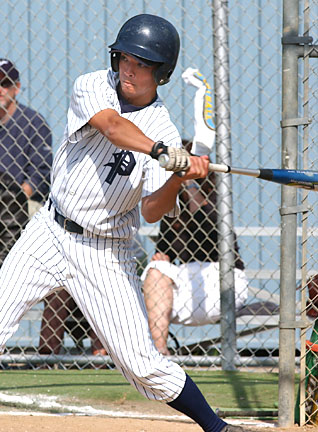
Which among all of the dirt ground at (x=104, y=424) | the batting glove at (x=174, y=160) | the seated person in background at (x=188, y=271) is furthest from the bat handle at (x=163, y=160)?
the seated person in background at (x=188, y=271)

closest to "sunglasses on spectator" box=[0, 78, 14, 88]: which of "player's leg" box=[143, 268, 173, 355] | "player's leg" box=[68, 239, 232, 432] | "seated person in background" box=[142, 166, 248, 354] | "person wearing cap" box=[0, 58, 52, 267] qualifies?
"person wearing cap" box=[0, 58, 52, 267]

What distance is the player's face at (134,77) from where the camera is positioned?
2936 mm

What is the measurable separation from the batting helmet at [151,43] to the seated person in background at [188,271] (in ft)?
6.94

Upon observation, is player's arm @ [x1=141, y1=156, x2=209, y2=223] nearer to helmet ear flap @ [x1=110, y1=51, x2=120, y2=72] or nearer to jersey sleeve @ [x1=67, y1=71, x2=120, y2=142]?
jersey sleeve @ [x1=67, y1=71, x2=120, y2=142]

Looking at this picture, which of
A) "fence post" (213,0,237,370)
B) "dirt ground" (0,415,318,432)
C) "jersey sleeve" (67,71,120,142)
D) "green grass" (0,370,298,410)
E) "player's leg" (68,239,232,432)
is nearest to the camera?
"jersey sleeve" (67,71,120,142)

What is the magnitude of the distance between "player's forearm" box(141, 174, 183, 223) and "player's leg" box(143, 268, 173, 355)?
84.2 inches

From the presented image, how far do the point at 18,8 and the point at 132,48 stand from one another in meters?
3.57

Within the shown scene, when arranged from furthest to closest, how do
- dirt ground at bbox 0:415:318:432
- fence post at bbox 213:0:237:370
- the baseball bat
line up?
fence post at bbox 213:0:237:370
dirt ground at bbox 0:415:318:432
the baseball bat

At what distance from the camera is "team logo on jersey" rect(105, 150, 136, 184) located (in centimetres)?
298

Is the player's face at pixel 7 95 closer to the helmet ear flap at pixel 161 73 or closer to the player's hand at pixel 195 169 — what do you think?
the helmet ear flap at pixel 161 73

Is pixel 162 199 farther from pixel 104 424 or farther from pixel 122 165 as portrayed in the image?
pixel 104 424

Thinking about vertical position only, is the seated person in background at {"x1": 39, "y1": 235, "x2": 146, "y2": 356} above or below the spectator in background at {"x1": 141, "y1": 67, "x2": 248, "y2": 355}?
below

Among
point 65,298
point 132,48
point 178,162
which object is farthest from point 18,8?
point 178,162

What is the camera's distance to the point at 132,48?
2.89 meters
